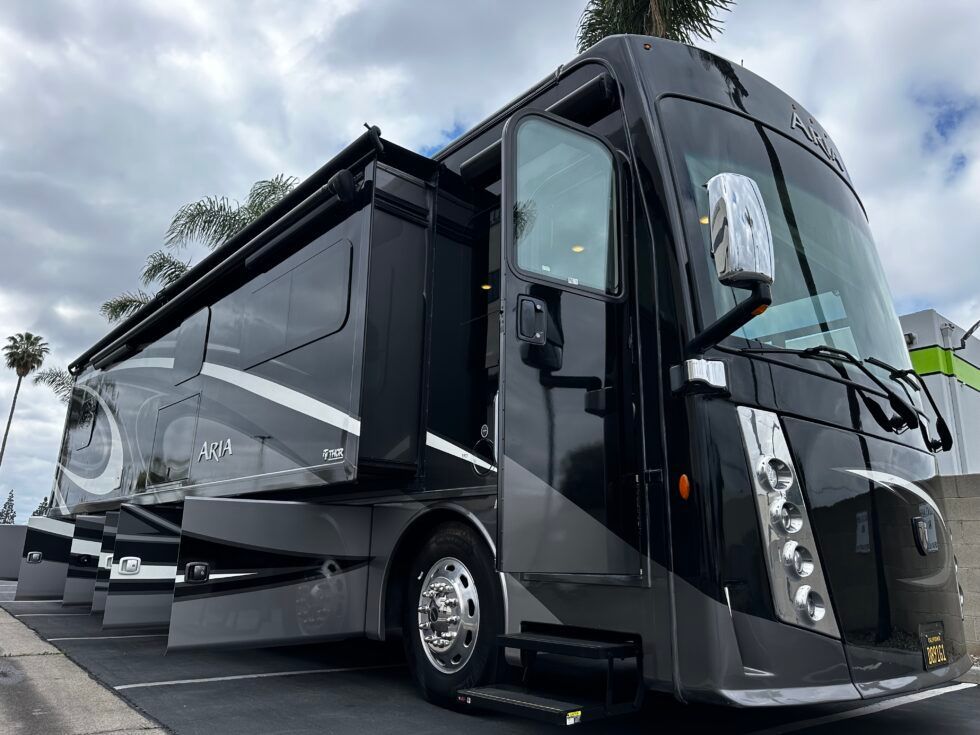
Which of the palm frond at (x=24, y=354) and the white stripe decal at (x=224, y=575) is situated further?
the palm frond at (x=24, y=354)

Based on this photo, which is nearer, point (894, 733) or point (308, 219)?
point (894, 733)

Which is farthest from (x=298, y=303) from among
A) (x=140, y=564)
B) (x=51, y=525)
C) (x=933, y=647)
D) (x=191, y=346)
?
(x=51, y=525)

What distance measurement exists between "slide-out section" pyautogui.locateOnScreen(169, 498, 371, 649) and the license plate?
2703 millimetres

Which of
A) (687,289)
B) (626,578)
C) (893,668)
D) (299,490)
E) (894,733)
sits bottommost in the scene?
(894,733)

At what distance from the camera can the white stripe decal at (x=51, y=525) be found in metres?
9.94

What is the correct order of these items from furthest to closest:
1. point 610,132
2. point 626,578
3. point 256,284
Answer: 1. point 256,284
2. point 610,132
3. point 626,578

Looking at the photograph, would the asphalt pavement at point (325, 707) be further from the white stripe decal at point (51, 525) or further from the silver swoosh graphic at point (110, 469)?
the white stripe decal at point (51, 525)

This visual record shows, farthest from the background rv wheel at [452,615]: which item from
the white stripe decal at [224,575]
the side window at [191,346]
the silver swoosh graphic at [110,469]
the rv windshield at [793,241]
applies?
the silver swoosh graphic at [110,469]

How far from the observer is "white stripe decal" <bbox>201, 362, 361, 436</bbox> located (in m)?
4.01

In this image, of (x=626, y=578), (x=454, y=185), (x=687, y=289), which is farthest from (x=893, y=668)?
(x=454, y=185)

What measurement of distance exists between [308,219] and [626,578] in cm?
304

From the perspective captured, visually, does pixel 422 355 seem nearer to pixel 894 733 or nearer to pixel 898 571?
pixel 898 571

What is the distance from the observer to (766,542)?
2.63 metres

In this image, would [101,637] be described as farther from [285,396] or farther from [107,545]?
[285,396]
